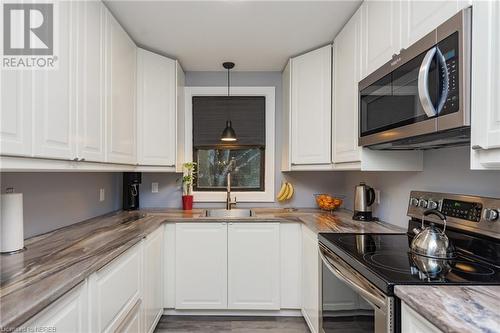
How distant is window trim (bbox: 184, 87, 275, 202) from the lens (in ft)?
10.6

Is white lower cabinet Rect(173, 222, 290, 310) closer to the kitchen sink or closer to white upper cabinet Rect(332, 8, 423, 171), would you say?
the kitchen sink

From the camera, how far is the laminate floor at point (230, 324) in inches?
94.5

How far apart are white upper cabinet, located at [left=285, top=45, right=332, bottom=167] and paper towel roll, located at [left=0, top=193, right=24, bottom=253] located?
2.04 m

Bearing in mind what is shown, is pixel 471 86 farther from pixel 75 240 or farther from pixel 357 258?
pixel 75 240

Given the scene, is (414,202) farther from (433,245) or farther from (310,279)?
(310,279)

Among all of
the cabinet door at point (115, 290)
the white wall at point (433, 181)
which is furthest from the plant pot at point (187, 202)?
the white wall at point (433, 181)

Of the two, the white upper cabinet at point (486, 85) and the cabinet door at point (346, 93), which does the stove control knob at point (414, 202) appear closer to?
the cabinet door at point (346, 93)

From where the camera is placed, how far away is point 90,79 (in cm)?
175

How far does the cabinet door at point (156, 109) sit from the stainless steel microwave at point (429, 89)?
1.79m

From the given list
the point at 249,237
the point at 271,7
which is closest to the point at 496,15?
the point at 271,7

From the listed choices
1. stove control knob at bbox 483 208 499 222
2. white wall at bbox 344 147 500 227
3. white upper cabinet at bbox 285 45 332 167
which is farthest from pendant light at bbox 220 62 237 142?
stove control knob at bbox 483 208 499 222

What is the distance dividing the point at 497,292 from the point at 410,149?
1068 millimetres

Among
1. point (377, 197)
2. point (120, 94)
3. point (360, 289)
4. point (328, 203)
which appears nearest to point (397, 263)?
point (360, 289)

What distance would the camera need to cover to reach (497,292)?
0.94 metres
